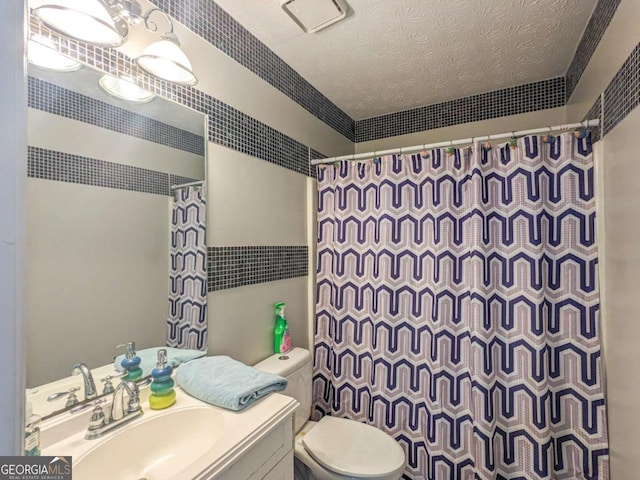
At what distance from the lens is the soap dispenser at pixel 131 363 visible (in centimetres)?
101

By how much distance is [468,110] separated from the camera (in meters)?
2.10

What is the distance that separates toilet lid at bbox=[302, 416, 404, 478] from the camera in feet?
4.24

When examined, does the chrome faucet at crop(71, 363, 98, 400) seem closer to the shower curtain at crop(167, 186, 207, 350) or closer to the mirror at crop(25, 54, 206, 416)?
the mirror at crop(25, 54, 206, 416)

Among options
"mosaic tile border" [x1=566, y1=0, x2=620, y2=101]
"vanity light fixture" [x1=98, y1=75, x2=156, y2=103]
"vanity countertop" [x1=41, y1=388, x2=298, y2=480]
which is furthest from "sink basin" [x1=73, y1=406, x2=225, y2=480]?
"mosaic tile border" [x1=566, y1=0, x2=620, y2=101]

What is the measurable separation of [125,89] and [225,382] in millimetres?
1064

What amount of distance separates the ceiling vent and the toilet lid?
1.99m

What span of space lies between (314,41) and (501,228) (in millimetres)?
1348

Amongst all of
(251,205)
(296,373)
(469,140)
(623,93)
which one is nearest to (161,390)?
(296,373)

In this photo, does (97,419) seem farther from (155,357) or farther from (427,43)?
(427,43)

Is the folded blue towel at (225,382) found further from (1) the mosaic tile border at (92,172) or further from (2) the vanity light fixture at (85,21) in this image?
(2) the vanity light fixture at (85,21)

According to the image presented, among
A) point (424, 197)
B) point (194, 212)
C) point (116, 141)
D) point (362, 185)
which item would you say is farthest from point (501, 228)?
point (116, 141)

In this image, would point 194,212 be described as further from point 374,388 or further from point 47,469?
point 374,388

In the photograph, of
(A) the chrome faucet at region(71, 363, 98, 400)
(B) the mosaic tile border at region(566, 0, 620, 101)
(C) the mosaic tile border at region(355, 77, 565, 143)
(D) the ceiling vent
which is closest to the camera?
(A) the chrome faucet at region(71, 363, 98, 400)

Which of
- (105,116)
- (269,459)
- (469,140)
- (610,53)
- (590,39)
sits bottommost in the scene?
(269,459)
